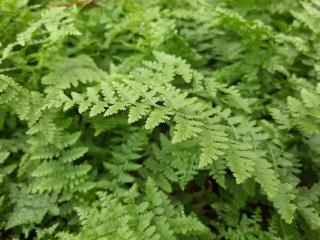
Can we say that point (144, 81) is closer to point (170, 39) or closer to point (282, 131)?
point (170, 39)

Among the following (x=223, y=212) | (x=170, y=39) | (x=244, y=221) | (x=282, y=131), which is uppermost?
(x=170, y=39)

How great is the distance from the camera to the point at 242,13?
3.92 metres

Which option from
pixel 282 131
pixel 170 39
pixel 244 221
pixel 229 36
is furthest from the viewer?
pixel 229 36

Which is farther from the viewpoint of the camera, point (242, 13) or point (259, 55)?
point (242, 13)

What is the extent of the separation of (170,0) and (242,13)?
688 mm

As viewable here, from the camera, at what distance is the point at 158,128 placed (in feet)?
11.6

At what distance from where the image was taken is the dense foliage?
268 cm

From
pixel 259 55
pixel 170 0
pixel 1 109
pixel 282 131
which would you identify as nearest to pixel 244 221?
pixel 282 131

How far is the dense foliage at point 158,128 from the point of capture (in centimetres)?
268

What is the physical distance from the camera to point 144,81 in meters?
2.89

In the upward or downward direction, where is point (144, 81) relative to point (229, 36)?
upward

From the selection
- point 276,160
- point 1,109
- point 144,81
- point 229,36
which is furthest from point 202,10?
point 1,109

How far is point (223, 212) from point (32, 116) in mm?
1556

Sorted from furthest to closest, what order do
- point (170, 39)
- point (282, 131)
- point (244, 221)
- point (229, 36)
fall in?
point (229, 36) < point (170, 39) < point (282, 131) < point (244, 221)
